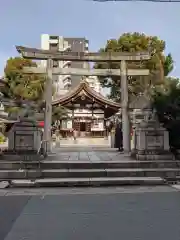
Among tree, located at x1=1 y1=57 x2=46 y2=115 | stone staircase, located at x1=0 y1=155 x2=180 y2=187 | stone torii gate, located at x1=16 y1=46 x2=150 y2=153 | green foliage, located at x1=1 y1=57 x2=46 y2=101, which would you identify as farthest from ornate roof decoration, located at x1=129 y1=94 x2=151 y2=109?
green foliage, located at x1=1 y1=57 x2=46 y2=101

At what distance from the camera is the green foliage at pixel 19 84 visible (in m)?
32.7

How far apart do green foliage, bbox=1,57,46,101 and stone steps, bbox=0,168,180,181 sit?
20834 millimetres

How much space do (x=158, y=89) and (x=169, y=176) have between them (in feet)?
18.1

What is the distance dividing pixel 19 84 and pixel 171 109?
983 inches

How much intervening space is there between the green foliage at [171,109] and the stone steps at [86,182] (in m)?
3.69

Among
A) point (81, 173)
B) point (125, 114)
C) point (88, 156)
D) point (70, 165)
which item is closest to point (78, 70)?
point (125, 114)

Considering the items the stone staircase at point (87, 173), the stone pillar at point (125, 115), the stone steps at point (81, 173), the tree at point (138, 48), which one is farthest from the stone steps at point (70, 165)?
the tree at point (138, 48)

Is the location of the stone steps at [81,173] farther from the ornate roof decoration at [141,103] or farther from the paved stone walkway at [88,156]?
the ornate roof decoration at [141,103]

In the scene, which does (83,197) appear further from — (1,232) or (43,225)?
(1,232)

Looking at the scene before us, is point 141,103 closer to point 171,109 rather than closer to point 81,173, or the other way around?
point 171,109

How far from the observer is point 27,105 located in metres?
13.6

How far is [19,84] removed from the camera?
1385 inches

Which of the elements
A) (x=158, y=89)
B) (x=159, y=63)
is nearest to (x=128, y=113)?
(x=158, y=89)

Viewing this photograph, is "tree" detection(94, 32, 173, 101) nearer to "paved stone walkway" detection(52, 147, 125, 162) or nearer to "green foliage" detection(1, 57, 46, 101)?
"green foliage" detection(1, 57, 46, 101)
